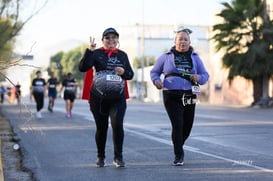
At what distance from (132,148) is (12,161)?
2.26 metres

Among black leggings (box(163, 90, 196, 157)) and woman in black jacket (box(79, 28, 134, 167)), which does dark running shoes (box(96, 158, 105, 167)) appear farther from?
black leggings (box(163, 90, 196, 157))

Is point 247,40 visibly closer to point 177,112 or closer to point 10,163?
point 10,163

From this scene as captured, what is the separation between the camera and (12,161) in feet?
30.7

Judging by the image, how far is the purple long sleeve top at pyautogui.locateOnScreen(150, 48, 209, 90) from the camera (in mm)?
8219

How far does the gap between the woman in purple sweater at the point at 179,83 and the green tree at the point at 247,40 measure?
26331 millimetres

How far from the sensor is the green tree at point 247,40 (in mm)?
34469

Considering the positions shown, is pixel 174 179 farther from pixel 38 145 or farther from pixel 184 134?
A: pixel 38 145

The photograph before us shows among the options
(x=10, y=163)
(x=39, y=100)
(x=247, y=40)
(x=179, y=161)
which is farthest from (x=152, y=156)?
(x=247, y=40)

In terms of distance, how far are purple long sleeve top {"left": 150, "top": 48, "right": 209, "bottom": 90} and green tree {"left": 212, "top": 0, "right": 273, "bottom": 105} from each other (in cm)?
2621

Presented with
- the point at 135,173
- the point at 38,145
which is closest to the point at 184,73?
the point at 135,173

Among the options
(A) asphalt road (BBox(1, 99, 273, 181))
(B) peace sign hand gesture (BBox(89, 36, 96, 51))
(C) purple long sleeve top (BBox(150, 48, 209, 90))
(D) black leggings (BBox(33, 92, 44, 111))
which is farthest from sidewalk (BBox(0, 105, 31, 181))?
(D) black leggings (BBox(33, 92, 44, 111))

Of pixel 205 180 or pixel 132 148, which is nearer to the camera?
pixel 205 180

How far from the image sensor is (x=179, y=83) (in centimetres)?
822

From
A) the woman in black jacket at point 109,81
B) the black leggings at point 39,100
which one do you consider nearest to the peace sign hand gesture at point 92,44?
the woman in black jacket at point 109,81
